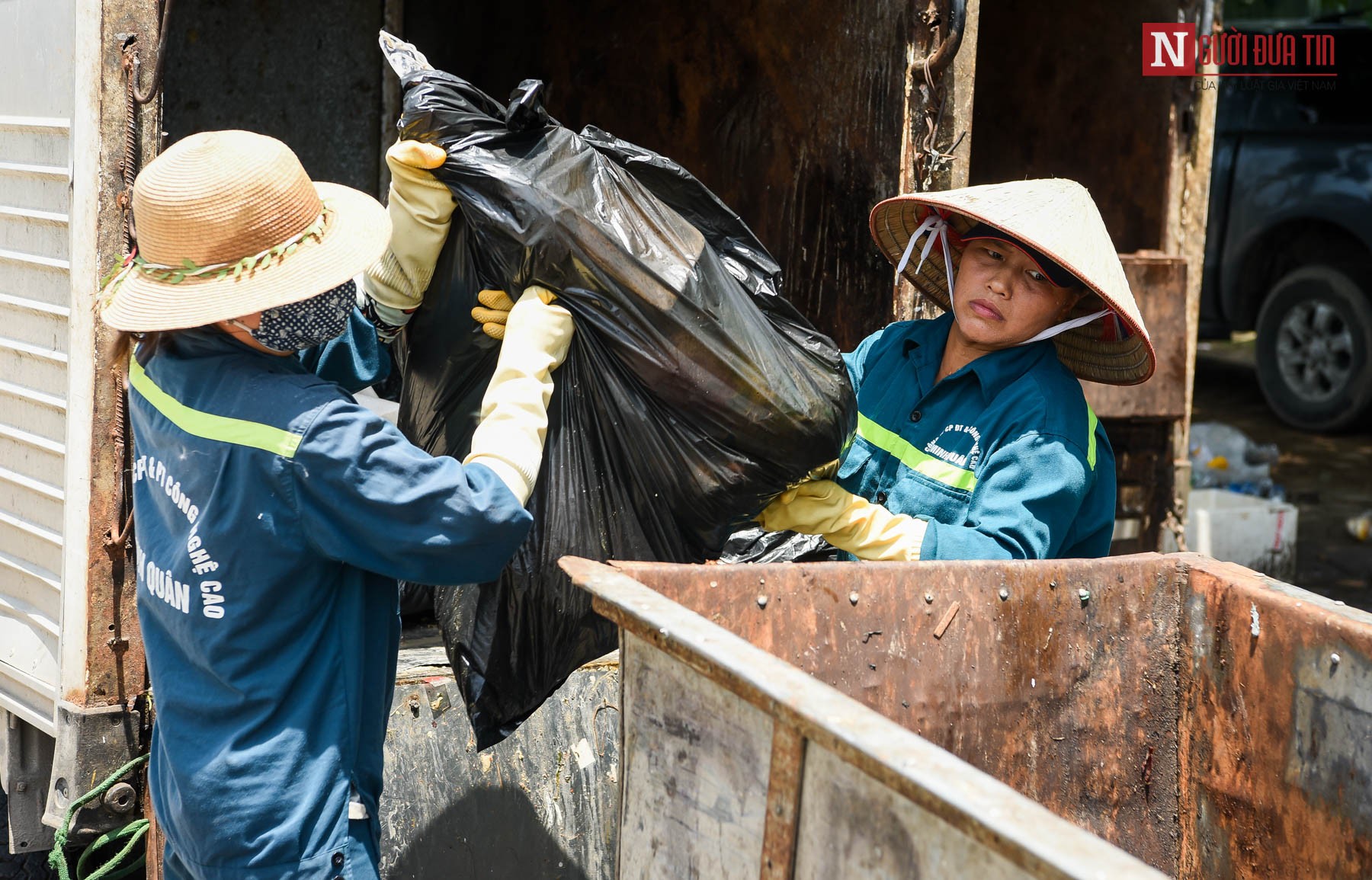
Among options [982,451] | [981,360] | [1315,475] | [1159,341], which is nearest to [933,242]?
[981,360]

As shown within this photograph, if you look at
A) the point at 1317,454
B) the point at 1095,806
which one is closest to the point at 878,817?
the point at 1095,806

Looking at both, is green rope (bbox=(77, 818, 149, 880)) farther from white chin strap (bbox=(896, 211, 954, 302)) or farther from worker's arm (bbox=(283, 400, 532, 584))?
white chin strap (bbox=(896, 211, 954, 302))

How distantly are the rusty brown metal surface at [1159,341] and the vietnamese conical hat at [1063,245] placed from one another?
4.08 feet

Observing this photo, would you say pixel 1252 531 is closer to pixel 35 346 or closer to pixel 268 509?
pixel 35 346

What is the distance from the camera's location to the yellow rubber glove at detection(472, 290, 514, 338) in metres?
1.94

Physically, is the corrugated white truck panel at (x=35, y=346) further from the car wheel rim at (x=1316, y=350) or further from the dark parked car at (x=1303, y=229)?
the car wheel rim at (x=1316, y=350)

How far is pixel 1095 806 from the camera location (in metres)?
2.11

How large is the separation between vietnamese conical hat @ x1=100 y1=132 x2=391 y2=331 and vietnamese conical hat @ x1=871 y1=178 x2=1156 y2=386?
3.31 ft

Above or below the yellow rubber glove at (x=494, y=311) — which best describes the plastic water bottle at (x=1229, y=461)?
below

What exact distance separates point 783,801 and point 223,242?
2.96 ft

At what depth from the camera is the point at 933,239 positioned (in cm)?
239

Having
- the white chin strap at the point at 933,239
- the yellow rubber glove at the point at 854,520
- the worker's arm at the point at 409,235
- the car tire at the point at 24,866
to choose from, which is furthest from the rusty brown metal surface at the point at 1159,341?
the car tire at the point at 24,866

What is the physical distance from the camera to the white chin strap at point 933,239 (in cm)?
236

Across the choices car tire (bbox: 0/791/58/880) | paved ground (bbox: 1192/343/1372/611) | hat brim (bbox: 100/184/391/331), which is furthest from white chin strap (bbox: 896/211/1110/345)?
paved ground (bbox: 1192/343/1372/611)
